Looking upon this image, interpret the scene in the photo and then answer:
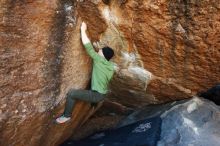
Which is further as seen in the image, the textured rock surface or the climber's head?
the climber's head

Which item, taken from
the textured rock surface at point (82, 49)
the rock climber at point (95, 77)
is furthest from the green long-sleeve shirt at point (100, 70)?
the textured rock surface at point (82, 49)

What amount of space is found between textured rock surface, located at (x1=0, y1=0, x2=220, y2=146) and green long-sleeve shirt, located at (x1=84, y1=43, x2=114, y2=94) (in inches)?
6.1

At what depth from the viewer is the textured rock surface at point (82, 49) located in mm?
4406

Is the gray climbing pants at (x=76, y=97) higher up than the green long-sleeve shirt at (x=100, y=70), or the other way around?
the green long-sleeve shirt at (x=100, y=70)

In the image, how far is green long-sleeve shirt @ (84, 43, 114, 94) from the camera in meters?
5.04

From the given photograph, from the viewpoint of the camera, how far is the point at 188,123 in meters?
5.48

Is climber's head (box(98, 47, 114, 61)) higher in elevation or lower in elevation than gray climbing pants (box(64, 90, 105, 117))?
higher

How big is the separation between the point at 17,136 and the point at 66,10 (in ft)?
5.68

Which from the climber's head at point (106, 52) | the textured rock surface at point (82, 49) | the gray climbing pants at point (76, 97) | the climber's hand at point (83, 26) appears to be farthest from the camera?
the gray climbing pants at point (76, 97)

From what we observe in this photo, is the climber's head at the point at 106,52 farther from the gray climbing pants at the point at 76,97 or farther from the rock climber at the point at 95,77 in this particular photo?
the gray climbing pants at the point at 76,97

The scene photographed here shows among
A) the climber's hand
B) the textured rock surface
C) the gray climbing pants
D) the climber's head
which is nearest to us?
the textured rock surface

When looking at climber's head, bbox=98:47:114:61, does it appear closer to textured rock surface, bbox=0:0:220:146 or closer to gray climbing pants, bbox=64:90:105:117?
textured rock surface, bbox=0:0:220:146

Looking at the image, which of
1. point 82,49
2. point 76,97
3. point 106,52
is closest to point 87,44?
point 82,49

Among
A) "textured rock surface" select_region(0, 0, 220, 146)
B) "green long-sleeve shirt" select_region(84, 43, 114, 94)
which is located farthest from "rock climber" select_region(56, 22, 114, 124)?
"textured rock surface" select_region(0, 0, 220, 146)
